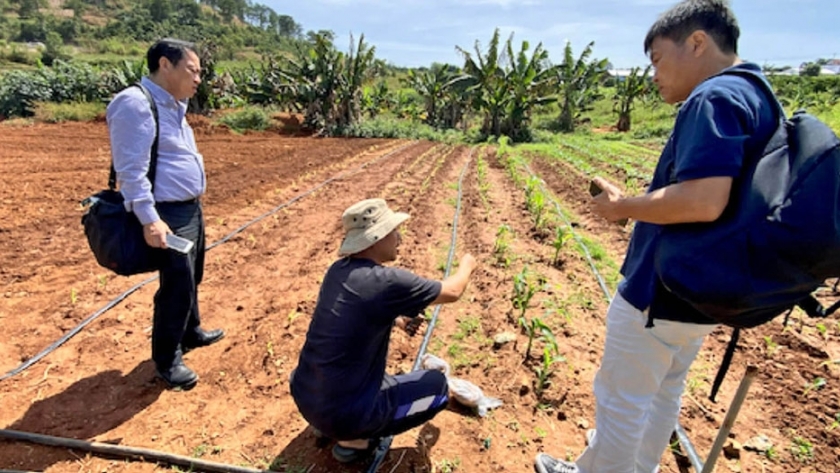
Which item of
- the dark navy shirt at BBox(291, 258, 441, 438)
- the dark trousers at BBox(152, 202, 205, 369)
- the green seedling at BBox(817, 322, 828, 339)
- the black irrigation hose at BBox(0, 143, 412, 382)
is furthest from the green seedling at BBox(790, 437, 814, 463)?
the black irrigation hose at BBox(0, 143, 412, 382)

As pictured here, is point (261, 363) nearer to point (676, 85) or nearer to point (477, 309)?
point (477, 309)

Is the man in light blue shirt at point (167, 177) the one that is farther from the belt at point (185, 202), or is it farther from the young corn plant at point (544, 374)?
the young corn plant at point (544, 374)

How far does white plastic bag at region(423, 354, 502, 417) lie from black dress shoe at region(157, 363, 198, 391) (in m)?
1.57

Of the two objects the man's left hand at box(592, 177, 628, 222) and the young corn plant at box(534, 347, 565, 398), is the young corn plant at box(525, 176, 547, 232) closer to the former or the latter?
the young corn plant at box(534, 347, 565, 398)

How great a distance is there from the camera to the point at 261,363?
130 inches

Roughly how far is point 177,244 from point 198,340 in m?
1.19

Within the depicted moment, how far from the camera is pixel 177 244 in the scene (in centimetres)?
266

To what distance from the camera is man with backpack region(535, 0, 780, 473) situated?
1373 mm

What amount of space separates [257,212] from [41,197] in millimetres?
3588

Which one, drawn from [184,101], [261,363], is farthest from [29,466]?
[184,101]

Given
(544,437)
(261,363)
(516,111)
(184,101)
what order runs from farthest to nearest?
(516,111) < (261,363) < (184,101) < (544,437)

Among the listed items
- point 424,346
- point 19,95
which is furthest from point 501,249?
point 19,95

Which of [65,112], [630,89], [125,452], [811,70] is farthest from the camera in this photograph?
[811,70]

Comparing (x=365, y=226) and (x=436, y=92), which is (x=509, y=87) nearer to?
(x=436, y=92)
